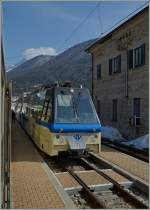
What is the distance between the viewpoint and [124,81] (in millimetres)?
22203

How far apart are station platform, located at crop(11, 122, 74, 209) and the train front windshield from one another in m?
1.70

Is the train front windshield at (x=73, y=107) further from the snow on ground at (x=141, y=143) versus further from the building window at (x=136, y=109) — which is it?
the building window at (x=136, y=109)

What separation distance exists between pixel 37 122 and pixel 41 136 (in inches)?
48.6

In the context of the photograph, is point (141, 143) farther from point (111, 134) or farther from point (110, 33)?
point (110, 33)

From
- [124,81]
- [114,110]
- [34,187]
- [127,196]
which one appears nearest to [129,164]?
[127,196]

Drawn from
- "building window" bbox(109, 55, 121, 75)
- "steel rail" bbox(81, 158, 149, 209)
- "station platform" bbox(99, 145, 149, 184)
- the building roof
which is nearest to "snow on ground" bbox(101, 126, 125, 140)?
"building window" bbox(109, 55, 121, 75)

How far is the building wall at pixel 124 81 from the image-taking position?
19250 mm

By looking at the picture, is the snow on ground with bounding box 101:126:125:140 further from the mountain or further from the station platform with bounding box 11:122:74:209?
the mountain

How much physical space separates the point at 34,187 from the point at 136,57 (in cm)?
1353

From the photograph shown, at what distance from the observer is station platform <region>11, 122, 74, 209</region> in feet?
23.2

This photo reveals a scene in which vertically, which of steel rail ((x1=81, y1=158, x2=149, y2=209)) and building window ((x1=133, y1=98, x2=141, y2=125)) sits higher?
building window ((x1=133, y1=98, x2=141, y2=125))

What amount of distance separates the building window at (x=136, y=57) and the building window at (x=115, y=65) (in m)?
1.78

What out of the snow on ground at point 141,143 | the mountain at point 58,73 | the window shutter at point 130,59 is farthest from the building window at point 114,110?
the mountain at point 58,73

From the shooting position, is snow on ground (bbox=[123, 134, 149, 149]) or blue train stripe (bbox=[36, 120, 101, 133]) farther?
snow on ground (bbox=[123, 134, 149, 149])
